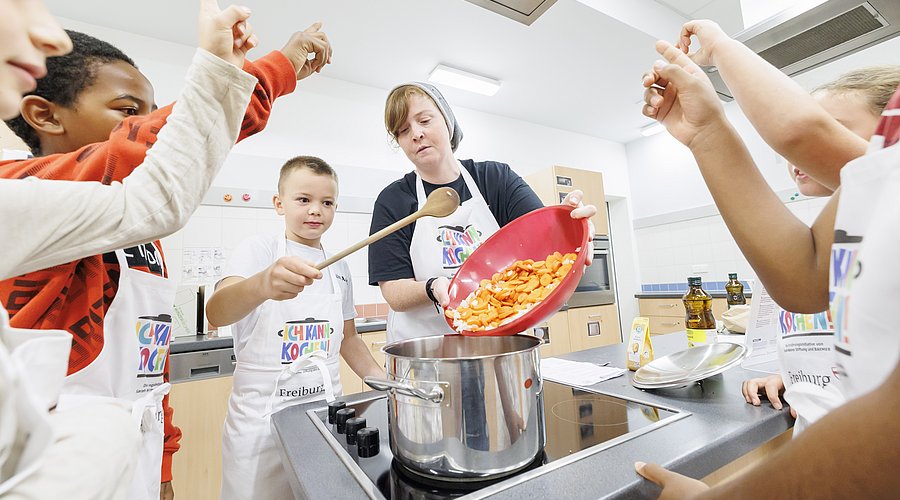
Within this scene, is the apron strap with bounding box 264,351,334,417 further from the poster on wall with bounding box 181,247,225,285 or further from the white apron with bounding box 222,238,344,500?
the poster on wall with bounding box 181,247,225,285

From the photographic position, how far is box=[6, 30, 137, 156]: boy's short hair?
2.04ft

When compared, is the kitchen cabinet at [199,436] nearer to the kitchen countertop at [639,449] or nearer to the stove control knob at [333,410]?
the kitchen countertop at [639,449]

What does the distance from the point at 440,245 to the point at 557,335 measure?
2351mm

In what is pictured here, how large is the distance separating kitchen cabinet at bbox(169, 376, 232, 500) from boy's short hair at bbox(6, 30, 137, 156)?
1.33m

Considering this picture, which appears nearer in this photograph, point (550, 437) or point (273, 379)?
point (550, 437)

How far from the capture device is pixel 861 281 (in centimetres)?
25

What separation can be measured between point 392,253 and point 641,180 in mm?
4153

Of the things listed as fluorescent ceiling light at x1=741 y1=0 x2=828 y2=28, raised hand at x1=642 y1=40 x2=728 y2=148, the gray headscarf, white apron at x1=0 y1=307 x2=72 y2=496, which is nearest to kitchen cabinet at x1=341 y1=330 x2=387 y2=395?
the gray headscarf

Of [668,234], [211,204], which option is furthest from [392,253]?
[668,234]

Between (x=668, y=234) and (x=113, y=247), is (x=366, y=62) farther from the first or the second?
(x=668, y=234)

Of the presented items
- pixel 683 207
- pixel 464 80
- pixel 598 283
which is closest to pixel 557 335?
pixel 598 283

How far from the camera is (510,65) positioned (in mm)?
2926

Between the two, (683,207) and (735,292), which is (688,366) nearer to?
(735,292)

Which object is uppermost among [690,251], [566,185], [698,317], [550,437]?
[566,185]
